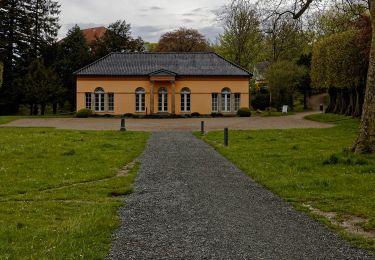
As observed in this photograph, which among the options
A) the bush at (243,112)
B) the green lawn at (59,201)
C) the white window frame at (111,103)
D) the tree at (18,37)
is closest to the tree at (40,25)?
the tree at (18,37)

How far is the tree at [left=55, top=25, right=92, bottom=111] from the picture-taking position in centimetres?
6544

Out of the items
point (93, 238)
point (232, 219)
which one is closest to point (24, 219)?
point (93, 238)

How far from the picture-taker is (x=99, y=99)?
5703 centimetres

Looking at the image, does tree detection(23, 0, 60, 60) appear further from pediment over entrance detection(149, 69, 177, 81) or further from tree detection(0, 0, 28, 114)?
pediment over entrance detection(149, 69, 177, 81)

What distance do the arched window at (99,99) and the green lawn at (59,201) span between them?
38.5 metres

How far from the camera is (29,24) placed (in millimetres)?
64375

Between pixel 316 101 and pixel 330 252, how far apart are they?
257 ft

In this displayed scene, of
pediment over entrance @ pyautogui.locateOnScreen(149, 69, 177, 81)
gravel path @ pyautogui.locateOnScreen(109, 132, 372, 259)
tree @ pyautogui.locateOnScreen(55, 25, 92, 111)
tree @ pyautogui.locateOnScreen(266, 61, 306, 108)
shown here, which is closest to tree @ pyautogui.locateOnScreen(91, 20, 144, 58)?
tree @ pyautogui.locateOnScreen(55, 25, 92, 111)

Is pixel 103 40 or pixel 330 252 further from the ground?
pixel 103 40

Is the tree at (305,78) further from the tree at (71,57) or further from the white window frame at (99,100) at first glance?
the tree at (71,57)

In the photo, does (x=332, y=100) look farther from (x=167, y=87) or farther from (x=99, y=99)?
(x=99, y=99)

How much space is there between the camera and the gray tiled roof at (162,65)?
57.1 meters

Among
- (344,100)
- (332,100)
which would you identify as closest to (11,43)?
(332,100)

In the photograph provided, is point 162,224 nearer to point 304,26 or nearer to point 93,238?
point 93,238
